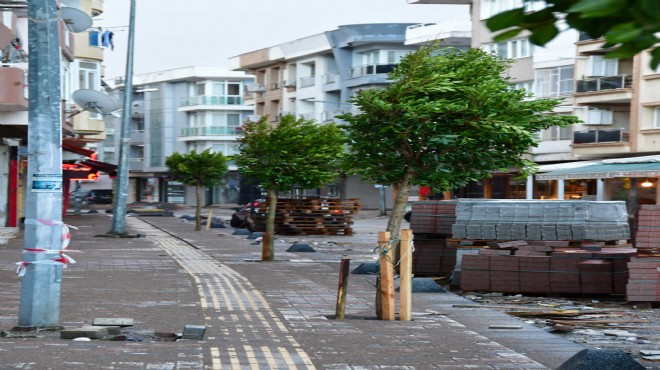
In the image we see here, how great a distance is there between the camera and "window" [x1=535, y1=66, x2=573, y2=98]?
58.7 meters

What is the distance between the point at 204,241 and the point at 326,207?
1085 cm

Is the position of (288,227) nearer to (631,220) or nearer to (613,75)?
(613,75)

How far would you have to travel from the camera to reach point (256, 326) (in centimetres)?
1305

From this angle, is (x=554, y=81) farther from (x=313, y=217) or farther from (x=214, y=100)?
(x=214, y=100)

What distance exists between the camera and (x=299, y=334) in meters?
12.3

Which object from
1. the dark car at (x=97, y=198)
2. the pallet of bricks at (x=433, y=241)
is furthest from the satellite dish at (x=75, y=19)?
the dark car at (x=97, y=198)

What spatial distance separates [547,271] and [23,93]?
48.2 ft

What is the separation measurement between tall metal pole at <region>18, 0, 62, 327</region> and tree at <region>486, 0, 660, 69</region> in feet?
28.8

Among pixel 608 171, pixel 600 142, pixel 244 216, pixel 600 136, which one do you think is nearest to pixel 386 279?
pixel 608 171

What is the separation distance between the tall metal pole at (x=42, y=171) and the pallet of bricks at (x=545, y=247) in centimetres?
887

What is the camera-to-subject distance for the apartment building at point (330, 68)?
8200cm

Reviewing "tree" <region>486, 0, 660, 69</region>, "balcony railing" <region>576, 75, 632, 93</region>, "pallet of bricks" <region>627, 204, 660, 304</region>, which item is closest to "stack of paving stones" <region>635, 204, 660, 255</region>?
"pallet of bricks" <region>627, 204, 660, 304</region>

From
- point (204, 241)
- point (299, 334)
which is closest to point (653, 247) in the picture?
point (299, 334)

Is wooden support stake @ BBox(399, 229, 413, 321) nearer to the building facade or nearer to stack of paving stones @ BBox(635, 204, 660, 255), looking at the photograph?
stack of paving stones @ BBox(635, 204, 660, 255)
